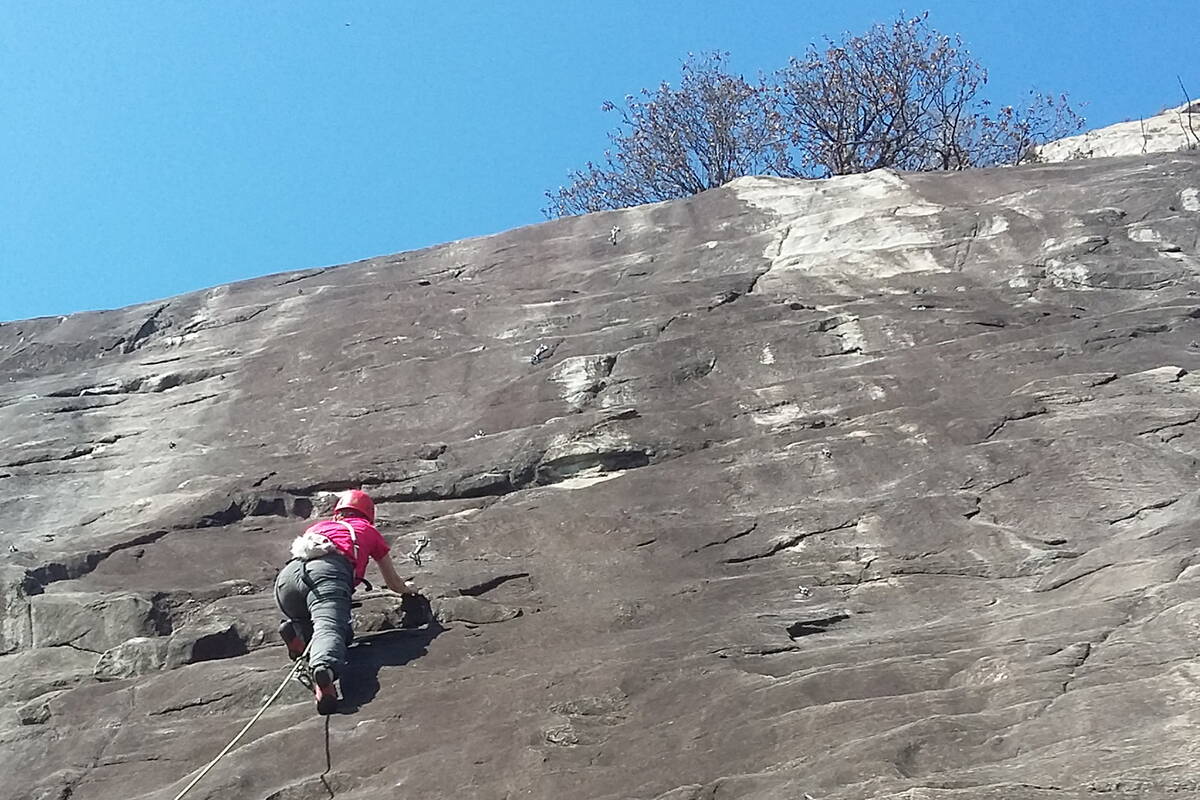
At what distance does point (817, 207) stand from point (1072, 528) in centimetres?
734

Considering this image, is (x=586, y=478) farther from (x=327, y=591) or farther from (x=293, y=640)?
(x=293, y=640)

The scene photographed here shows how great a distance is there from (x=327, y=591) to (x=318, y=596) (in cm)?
7

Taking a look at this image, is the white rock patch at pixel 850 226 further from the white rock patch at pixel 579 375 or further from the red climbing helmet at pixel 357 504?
the red climbing helmet at pixel 357 504

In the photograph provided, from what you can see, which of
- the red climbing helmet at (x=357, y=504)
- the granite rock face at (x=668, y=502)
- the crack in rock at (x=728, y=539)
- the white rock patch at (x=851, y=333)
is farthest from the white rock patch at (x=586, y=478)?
the white rock patch at (x=851, y=333)

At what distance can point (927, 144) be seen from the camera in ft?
103

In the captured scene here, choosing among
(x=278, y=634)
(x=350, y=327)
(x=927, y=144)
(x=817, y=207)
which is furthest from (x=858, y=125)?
(x=278, y=634)

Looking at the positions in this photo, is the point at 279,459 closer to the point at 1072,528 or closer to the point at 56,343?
the point at 56,343

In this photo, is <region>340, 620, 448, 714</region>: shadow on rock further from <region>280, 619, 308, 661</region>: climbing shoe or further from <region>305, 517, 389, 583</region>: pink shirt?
<region>305, 517, 389, 583</region>: pink shirt

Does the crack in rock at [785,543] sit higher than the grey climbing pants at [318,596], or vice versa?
the grey climbing pants at [318,596]

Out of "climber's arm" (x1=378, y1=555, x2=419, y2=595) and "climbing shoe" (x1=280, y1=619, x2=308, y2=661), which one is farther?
"climber's arm" (x1=378, y1=555, x2=419, y2=595)

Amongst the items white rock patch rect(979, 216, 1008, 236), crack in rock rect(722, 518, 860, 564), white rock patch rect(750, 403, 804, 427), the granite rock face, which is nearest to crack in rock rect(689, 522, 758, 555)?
the granite rock face

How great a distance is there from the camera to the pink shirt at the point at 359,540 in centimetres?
897

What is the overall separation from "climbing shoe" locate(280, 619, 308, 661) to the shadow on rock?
323mm

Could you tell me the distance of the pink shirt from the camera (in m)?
8.97
